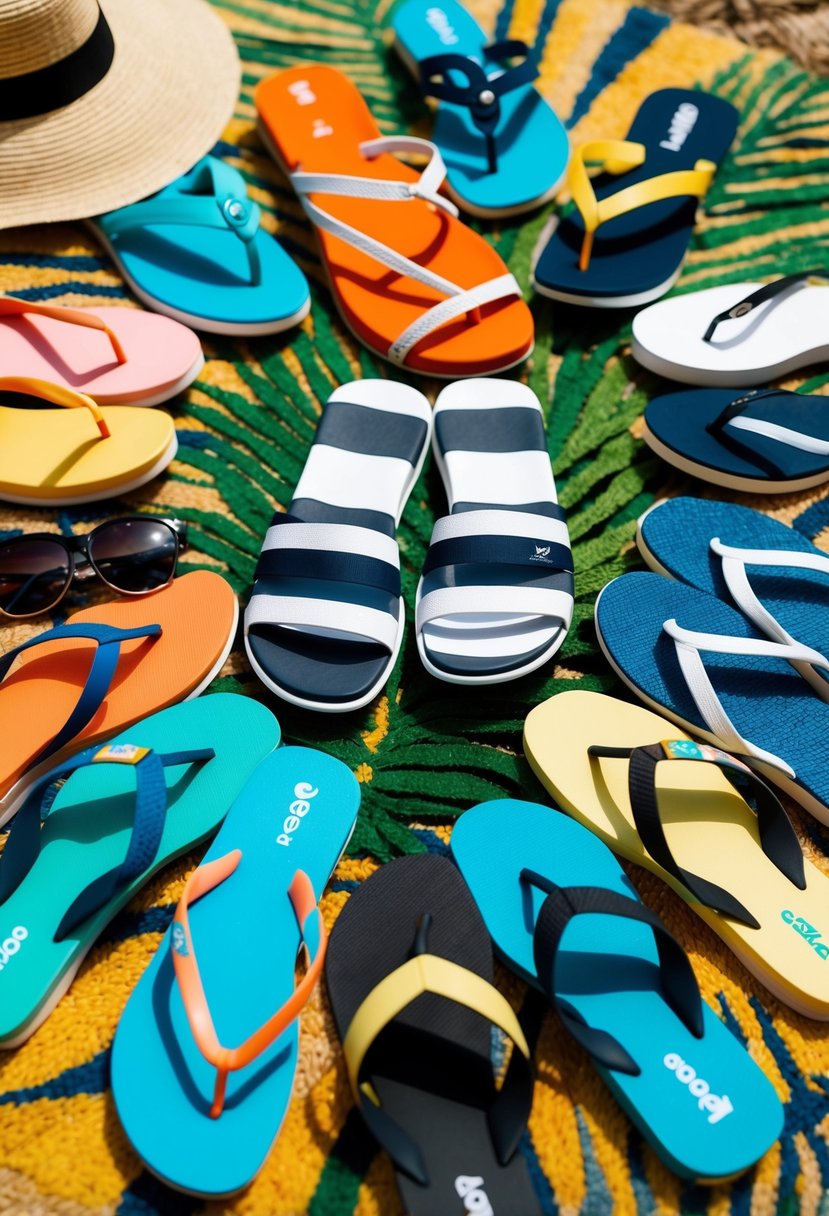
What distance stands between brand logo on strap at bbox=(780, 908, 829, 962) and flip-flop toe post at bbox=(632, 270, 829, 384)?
2.76ft

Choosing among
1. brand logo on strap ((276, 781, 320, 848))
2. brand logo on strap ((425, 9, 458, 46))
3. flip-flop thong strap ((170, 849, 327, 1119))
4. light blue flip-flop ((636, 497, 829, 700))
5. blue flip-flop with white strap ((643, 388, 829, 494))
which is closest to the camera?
flip-flop thong strap ((170, 849, 327, 1119))

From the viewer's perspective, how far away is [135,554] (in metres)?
1.26

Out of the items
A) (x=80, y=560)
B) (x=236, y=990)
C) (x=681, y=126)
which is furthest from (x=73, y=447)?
(x=681, y=126)

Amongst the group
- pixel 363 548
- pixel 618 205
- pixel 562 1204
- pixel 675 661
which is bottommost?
pixel 562 1204

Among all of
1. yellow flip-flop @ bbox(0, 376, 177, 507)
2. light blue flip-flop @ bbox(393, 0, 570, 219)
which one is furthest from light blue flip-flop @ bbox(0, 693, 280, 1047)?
light blue flip-flop @ bbox(393, 0, 570, 219)

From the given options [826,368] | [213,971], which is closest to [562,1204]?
[213,971]

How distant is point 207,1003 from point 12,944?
229mm

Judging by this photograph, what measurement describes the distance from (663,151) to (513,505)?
89 centimetres

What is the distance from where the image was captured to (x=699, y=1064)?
3.11ft

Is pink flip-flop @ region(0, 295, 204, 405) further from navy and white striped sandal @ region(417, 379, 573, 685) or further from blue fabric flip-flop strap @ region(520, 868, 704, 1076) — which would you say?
blue fabric flip-flop strap @ region(520, 868, 704, 1076)

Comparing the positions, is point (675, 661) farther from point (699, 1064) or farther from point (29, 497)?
point (29, 497)

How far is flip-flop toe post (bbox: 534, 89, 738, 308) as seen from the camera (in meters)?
1.52

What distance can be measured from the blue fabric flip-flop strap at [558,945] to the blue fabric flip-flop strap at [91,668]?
584 millimetres

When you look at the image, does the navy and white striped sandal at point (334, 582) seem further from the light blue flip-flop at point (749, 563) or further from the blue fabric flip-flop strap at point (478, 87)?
the blue fabric flip-flop strap at point (478, 87)
